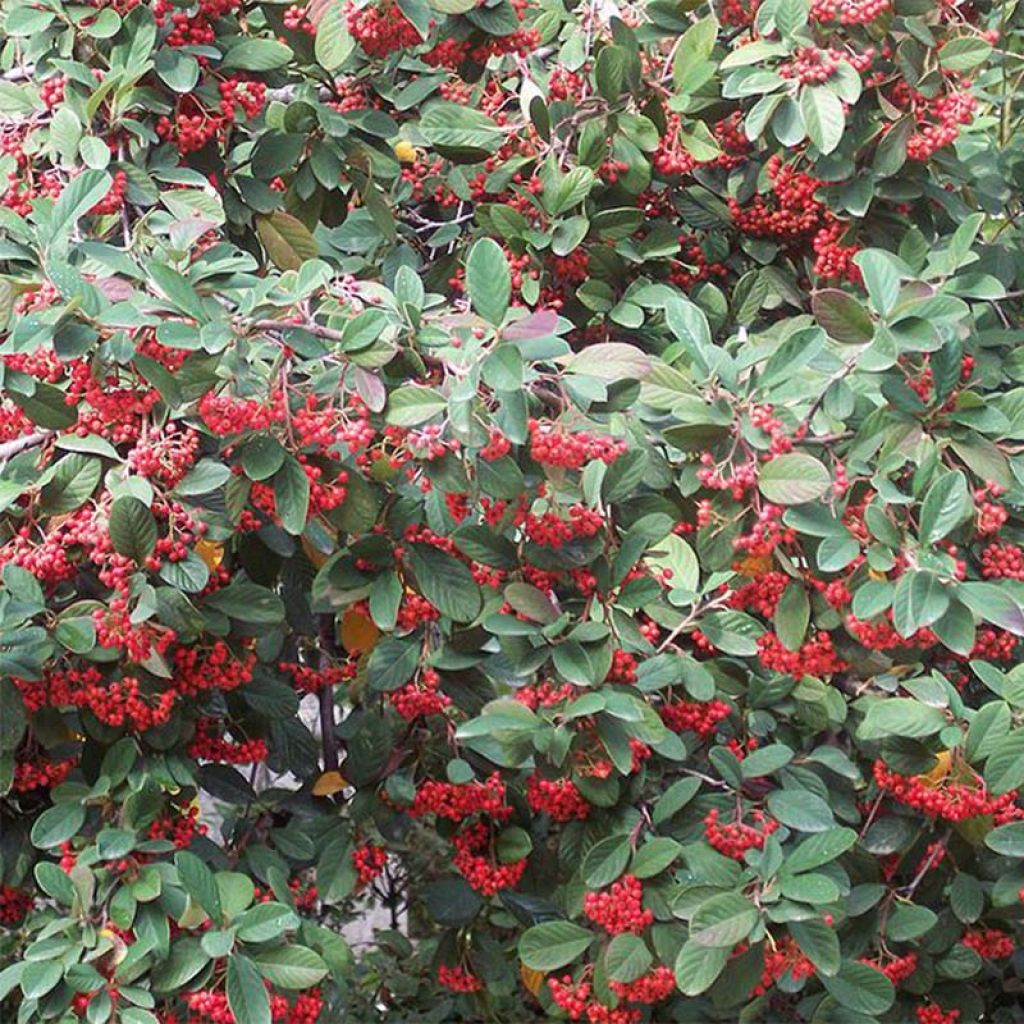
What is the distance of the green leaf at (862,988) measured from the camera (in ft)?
8.13

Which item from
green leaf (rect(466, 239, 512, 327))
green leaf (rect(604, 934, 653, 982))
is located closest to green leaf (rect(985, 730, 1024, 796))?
green leaf (rect(604, 934, 653, 982))

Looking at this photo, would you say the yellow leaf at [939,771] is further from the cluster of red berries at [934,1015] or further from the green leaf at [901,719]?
the cluster of red berries at [934,1015]

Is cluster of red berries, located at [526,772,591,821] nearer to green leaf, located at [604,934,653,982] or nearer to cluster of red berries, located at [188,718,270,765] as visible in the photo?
green leaf, located at [604,934,653,982]

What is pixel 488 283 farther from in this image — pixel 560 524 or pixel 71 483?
pixel 71 483

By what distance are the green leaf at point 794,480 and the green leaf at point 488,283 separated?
1.27 feet

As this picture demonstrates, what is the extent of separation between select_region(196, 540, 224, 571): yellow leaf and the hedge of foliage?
0.06 metres

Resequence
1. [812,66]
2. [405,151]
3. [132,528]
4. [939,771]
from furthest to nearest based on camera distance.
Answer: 1. [405,151]
2. [812,66]
3. [939,771]
4. [132,528]

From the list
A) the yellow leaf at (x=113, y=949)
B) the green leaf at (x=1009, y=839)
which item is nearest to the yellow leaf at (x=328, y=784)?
the yellow leaf at (x=113, y=949)

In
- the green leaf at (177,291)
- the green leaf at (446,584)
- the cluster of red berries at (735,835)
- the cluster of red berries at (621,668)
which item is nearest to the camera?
the green leaf at (177,291)

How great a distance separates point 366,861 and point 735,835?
615mm

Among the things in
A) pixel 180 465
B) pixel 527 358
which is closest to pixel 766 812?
pixel 527 358

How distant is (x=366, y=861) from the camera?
261cm

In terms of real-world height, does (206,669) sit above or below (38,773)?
above

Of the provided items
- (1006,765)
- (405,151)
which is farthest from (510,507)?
(405,151)
